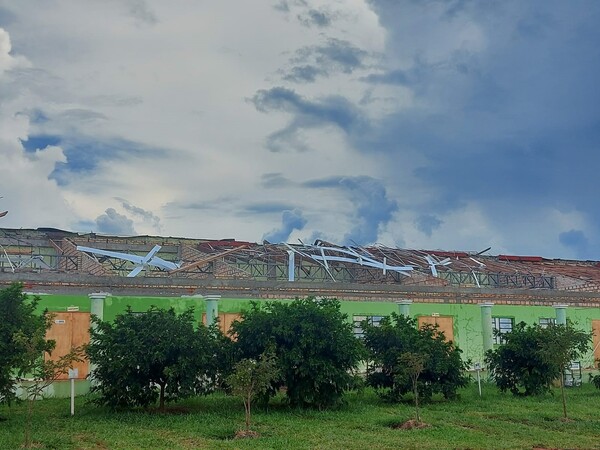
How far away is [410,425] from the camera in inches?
583

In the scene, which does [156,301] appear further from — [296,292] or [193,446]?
[193,446]

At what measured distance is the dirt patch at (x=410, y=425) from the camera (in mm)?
14724

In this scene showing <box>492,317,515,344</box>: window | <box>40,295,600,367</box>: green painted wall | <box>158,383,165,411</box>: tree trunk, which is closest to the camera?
<box>158,383,165,411</box>: tree trunk

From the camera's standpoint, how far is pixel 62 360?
41.7ft

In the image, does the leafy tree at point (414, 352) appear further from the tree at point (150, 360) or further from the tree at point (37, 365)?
the tree at point (37, 365)

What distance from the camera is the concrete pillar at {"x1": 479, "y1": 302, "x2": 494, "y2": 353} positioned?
25.3 metres

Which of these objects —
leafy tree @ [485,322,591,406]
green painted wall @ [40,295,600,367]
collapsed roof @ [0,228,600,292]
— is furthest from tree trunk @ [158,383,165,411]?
leafy tree @ [485,322,591,406]

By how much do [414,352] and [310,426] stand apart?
17.9ft

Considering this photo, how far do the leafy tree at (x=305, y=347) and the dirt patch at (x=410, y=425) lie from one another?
273 centimetres

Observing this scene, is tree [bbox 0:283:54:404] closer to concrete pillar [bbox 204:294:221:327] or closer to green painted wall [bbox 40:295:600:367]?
green painted wall [bbox 40:295:600:367]

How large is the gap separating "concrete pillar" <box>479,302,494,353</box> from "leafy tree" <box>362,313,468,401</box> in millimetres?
5580

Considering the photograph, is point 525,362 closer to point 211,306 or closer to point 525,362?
point 525,362

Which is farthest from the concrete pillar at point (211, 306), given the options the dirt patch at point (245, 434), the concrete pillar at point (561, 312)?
the concrete pillar at point (561, 312)

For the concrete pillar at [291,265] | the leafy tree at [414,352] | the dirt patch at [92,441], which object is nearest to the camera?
the dirt patch at [92,441]
